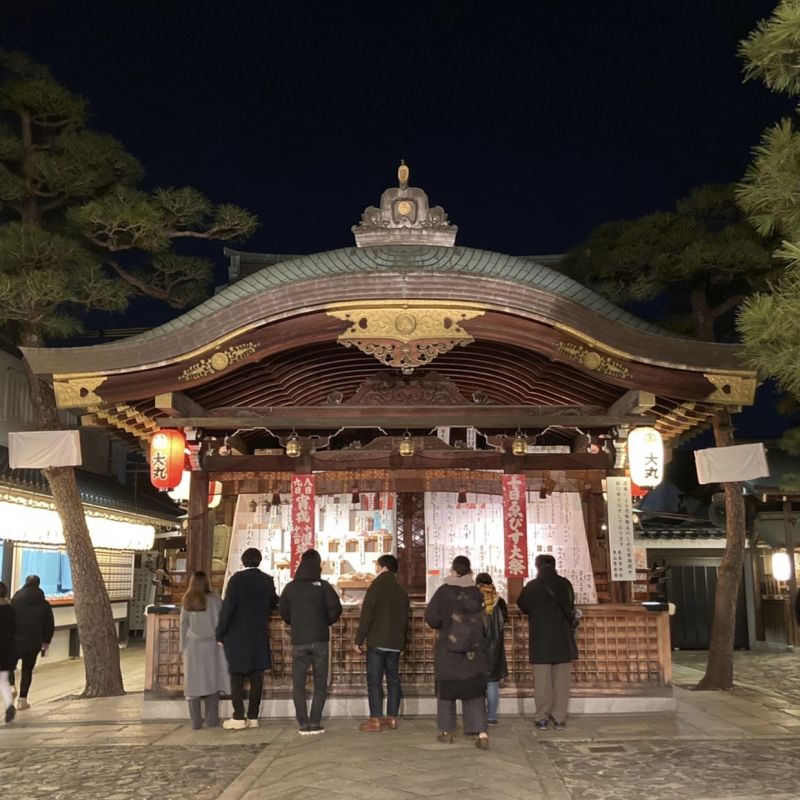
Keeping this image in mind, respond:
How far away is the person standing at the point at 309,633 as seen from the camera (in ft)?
28.8

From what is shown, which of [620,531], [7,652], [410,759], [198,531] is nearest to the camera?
[410,759]

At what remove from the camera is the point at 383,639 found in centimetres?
877

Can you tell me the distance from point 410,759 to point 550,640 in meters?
2.27

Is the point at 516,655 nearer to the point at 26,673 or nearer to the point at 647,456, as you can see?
the point at 647,456

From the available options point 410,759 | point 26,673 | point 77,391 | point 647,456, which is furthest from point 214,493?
point 410,759

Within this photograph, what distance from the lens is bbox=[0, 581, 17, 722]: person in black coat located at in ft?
32.2

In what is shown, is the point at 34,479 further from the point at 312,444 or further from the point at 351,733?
the point at 351,733

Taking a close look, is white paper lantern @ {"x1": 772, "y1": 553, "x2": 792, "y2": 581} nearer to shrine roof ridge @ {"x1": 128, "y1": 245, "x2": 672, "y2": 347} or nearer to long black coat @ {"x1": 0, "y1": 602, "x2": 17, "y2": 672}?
shrine roof ridge @ {"x1": 128, "y1": 245, "x2": 672, "y2": 347}

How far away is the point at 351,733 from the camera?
8719 millimetres

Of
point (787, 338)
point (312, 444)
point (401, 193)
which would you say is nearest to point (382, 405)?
point (312, 444)

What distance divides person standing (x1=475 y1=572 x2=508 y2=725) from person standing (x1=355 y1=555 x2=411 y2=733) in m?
0.83

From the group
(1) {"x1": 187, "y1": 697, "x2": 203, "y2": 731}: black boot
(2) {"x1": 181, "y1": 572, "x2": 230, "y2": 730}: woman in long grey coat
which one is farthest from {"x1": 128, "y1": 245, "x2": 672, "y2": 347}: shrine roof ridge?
(1) {"x1": 187, "y1": 697, "x2": 203, "y2": 731}: black boot

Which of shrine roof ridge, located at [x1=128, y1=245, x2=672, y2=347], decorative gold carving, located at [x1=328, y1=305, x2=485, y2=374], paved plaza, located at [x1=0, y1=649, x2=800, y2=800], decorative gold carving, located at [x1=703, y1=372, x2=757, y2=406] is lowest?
paved plaza, located at [x1=0, y1=649, x2=800, y2=800]

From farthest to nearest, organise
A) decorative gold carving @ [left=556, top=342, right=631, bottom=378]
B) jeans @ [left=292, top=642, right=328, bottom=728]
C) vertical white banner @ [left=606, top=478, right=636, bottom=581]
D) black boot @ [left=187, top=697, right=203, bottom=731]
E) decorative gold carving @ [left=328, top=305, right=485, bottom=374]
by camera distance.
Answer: vertical white banner @ [left=606, top=478, right=636, bottom=581], decorative gold carving @ [left=556, top=342, right=631, bottom=378], decorative gold carving @ [left=328, top=305, right=485, bottom=374], black boot @ [left=187, top=697, right=203, bottom=731], jeans @ [left=292, top=642, right=328, bottom=728]
